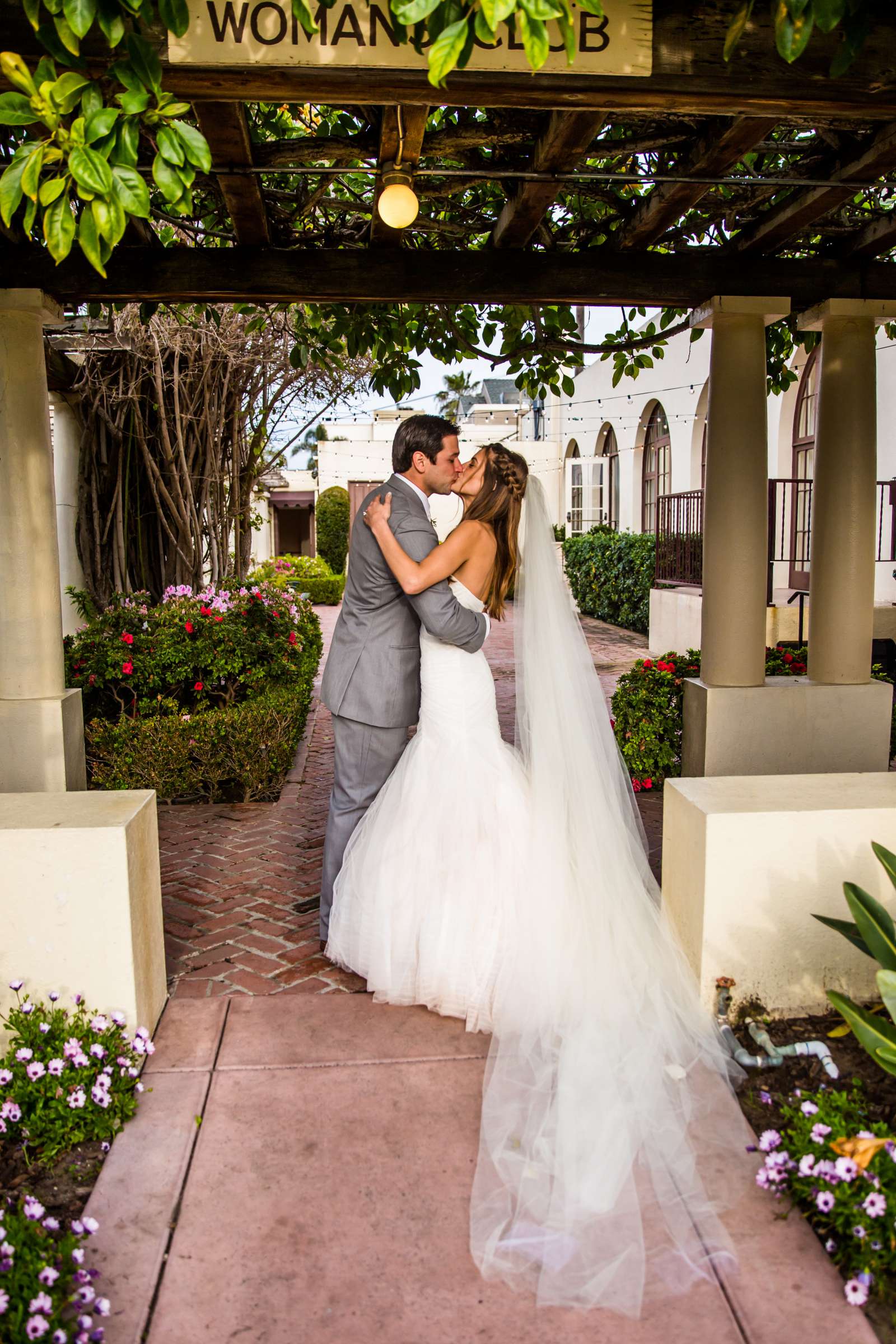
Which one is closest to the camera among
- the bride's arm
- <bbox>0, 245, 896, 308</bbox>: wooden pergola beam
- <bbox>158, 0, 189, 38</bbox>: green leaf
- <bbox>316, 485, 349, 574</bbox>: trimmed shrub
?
<bbox>158, 0, 189, 38</bbox>: green leaf

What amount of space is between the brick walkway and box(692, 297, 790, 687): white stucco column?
45.6 inches

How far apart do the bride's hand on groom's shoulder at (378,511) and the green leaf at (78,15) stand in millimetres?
1909

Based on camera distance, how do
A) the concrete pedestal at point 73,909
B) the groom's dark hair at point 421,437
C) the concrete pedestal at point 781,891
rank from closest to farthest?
the concrete pedestal at point 73,909, the concrete pedestal at point 781,891, the groom's dark hair at point 421,437

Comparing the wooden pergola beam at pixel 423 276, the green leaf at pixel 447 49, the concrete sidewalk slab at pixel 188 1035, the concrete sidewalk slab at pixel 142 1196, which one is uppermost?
the wooden pergola beam at pixel 423 276

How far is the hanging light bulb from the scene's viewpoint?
3.83 meters

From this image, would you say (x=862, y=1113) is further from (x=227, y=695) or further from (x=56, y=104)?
(x=227, y=695)

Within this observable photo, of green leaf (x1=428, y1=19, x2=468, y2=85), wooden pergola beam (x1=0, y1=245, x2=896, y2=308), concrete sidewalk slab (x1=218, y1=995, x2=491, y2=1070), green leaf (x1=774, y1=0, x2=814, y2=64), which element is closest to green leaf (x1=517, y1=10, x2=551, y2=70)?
green leaf (x1=428, y1=19, x2=468, y2=85)

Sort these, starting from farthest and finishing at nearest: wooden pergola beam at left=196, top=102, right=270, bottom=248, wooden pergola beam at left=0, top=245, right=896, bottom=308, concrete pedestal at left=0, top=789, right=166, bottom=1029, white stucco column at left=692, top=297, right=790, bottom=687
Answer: white stucco column at left=692, top=297, right=790, bottom=687 < wooden pergola beam at left=0, top=245, right=896, bottom=308 < wooden pergola beam at left=196, top=102, right=270, bottom=248 < concrete pedestal at left=0, top=789, right=166, bottom=1029

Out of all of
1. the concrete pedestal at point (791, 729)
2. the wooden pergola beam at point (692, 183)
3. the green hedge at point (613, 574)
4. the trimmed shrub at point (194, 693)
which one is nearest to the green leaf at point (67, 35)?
the wooden pergola beam at point (692, 183)

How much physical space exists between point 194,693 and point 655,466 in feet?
46.8

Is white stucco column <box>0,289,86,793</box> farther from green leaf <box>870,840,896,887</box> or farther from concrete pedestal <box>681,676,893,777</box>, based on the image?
green leaf <box>870,840,896,887</box>

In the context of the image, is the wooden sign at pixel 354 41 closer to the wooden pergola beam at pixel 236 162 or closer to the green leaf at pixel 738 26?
the green leaf at pixel 738 26

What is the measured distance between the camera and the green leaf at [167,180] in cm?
221

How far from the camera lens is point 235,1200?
2.60 m
